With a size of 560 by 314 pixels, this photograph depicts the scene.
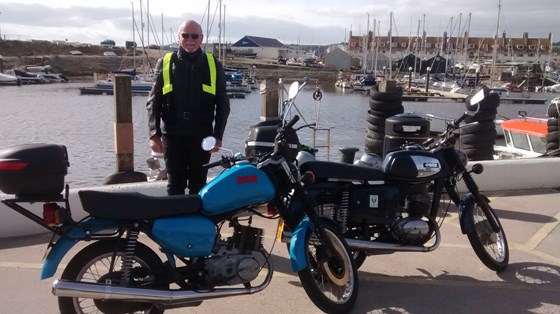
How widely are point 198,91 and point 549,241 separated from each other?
3.81 meters

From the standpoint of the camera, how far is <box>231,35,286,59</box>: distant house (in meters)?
116

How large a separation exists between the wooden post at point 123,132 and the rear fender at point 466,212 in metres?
4.38

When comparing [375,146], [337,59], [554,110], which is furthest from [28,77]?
[375,146]

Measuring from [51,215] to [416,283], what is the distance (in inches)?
112

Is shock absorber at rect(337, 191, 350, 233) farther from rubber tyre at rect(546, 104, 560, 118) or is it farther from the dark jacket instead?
rubber tyre at rect(546, 104, 560, 118)

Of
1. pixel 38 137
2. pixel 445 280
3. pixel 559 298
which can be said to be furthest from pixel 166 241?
pixel 38 137

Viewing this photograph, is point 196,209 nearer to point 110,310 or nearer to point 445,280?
point 110,310

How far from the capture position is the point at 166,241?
3492 mm

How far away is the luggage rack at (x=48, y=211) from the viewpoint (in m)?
3.27

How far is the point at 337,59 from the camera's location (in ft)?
319

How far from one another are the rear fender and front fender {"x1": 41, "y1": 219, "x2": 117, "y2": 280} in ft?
9.32

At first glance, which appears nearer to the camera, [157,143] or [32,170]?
[32,170]

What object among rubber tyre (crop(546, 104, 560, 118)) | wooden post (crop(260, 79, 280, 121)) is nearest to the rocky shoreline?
rubber tyre (crop(546, 104, 560, 118))

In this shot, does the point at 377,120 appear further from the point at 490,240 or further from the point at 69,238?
the point at 69,238
